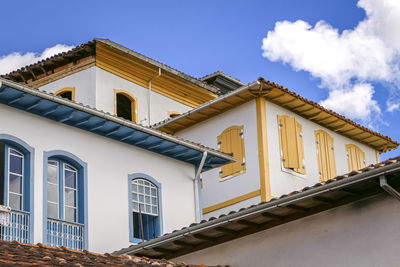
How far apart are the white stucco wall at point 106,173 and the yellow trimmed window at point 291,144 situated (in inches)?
152

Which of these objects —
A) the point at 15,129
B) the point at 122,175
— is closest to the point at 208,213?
the point at 122,175

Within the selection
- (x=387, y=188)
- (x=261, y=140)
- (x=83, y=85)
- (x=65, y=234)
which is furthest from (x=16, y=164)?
(x=83, y=85)

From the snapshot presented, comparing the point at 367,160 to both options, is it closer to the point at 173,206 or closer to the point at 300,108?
the point at 300,108

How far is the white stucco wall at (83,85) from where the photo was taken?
23.7 m

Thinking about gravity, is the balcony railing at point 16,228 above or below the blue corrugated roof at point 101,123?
below

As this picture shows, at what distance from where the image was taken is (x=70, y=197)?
655 inches

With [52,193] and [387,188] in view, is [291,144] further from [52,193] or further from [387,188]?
[387,188]

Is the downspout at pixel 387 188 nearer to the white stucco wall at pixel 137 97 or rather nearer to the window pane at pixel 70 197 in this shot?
the window pane at pixel 70 197

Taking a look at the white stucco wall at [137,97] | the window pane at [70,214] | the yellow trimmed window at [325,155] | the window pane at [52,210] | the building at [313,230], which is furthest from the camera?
the white stucco wall at [137,97]

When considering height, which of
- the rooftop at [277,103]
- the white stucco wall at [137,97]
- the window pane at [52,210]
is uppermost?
the white stucco wall at [137,97]

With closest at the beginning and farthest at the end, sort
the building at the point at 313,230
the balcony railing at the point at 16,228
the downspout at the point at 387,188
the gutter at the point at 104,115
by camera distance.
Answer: the downspout at the point at 387,188, the building at the point at 313,230, the balcony railing at the point at 16,228, the gutter at the point at 104,115

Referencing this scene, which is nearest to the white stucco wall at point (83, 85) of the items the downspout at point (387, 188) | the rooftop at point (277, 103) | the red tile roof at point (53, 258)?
the rooftop at point (277, 103)

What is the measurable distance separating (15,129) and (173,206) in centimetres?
469

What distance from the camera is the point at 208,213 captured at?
22688mm
